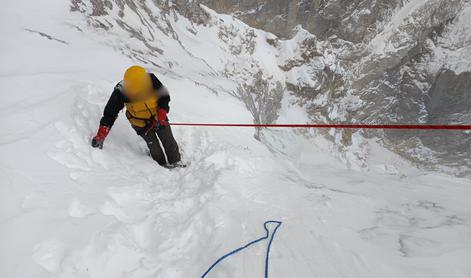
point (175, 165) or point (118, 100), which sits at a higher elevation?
point (118, 100)

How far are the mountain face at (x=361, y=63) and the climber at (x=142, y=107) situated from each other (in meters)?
13.8

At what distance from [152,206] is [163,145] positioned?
1445 millimetres

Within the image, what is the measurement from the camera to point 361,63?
103ft

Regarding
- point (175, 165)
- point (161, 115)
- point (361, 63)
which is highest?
point (361, 63)

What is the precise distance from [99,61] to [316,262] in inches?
246

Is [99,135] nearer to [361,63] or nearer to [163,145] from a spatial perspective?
[163,145]

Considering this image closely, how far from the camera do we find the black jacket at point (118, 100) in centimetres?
470

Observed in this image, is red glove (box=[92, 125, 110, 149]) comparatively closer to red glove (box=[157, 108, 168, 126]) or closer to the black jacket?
the black jacket

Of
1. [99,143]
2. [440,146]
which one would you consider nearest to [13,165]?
[99,143]

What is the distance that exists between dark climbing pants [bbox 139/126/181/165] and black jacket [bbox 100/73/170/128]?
55 centimetres

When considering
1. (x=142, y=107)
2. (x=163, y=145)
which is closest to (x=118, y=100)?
(x=142, y=107)

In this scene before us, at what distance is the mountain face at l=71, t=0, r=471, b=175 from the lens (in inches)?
912

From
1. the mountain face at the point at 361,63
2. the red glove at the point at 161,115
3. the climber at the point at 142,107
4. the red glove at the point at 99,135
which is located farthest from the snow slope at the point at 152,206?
the mountain face at the point at 361,63

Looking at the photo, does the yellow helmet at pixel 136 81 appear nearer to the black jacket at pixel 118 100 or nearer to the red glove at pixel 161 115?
the black jacket at pixel 118 100
